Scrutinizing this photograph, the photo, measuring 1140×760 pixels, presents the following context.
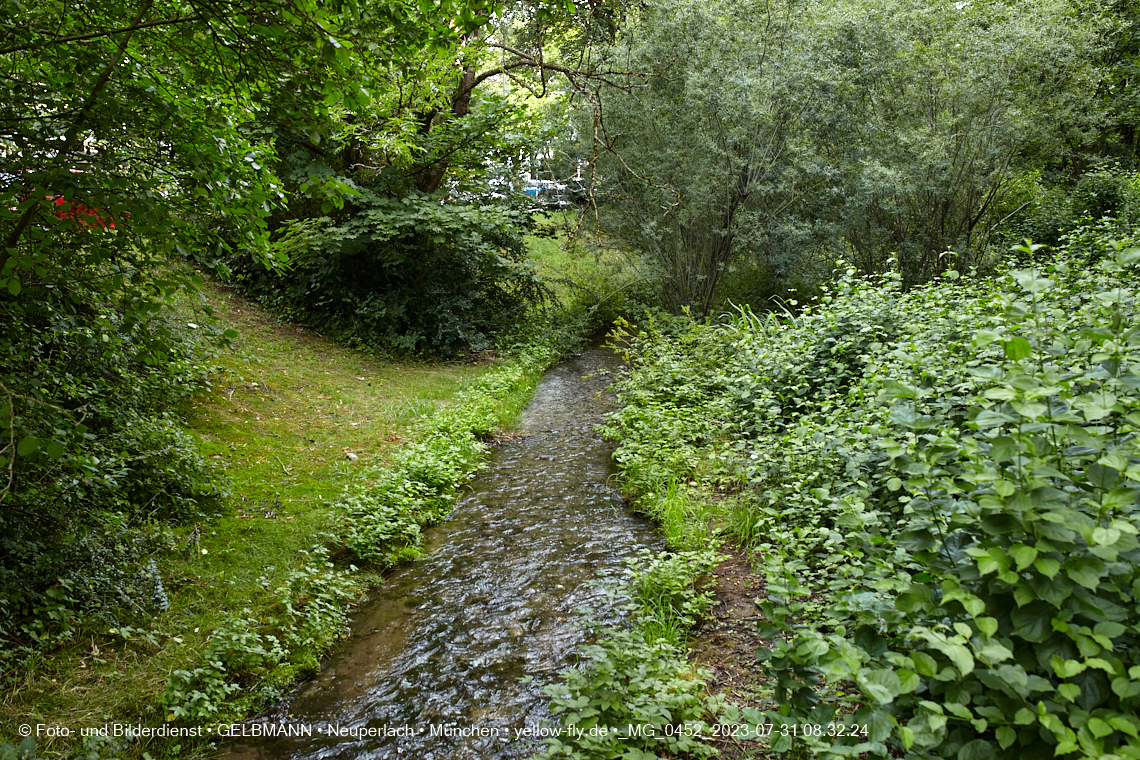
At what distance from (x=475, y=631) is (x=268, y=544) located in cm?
181

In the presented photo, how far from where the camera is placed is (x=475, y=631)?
429cm

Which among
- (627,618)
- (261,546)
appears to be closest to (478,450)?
(261,546)

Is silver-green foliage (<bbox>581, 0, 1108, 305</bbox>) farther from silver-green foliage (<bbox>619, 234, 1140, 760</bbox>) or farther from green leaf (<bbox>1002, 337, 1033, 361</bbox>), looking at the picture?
green leaf (<bbox>1002, 337, 1033, 361</bbox>)

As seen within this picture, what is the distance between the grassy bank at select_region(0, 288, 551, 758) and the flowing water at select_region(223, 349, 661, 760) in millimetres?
266

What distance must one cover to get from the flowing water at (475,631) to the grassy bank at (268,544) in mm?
266

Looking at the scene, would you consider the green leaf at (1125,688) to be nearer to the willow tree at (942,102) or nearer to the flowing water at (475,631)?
the flowing water at (475,631)

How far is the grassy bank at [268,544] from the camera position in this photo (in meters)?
3.11

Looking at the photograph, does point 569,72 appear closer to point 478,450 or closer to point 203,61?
point 203,61

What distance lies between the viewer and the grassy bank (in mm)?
3109

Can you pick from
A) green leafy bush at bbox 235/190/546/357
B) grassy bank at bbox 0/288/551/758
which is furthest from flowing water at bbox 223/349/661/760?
Result: green leafy bush at bbox 235/190/546/357

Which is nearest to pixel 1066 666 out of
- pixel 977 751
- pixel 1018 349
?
pixel 977 751

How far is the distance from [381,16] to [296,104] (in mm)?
707

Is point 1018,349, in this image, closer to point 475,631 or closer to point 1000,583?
point 1000,583

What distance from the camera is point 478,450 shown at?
7.83 metres
